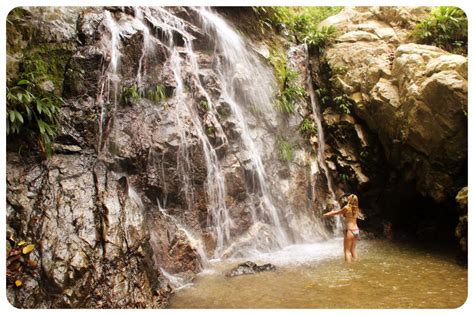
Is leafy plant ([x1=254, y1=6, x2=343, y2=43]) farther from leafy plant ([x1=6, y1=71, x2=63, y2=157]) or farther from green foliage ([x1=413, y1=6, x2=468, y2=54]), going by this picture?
A: leafy plant ([x1=6, y1=71, x2=63, y2=157])

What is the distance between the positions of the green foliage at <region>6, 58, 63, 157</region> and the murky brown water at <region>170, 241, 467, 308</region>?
2.91m

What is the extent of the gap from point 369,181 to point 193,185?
4249 millimetres

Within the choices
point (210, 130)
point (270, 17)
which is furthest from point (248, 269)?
point (270, 17)

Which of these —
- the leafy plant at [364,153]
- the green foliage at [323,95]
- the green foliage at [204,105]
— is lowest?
the leafy plant at [364,153]

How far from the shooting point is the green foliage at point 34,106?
4258 mm

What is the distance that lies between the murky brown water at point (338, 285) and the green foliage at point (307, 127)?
314cm

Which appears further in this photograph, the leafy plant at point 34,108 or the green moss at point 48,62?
the green moss at point 48,62

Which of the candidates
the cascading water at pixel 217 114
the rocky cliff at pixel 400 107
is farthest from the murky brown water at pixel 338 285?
the rocky cliff at pixel 400 107

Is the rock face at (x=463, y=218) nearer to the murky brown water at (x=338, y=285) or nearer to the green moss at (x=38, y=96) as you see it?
the murky brown water at (x=338, y=285)

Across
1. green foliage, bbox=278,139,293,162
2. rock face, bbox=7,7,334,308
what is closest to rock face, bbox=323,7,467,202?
rock face, bbox=7,7,334,308

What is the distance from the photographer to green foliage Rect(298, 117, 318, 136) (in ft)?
25.6

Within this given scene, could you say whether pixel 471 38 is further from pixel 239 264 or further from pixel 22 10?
pixel 22 10

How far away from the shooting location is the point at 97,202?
438 centimetres

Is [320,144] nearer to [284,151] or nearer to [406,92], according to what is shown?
[284,151]
